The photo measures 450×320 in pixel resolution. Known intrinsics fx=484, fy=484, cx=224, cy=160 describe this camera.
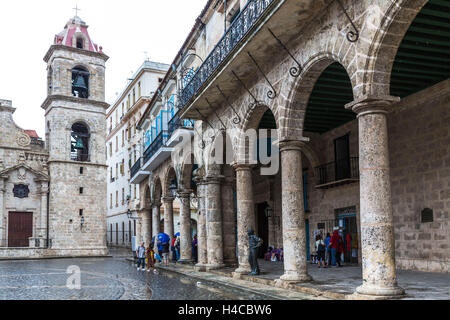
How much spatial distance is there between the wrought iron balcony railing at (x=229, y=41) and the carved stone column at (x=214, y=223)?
283 cm

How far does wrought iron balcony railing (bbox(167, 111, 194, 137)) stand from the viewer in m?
18.9

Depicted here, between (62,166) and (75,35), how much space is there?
1067 cm

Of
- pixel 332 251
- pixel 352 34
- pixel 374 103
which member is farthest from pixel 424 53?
pixel 332 251

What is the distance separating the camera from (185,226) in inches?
783

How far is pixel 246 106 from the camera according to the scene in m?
13.2

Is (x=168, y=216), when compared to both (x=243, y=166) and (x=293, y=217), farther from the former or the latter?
(x=293, y=217)

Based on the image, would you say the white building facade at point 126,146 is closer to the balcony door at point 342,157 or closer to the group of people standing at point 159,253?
the group of people standing at point 159,253

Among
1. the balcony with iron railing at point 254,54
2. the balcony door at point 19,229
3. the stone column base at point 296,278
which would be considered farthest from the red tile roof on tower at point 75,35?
the stone column base at point 296,278

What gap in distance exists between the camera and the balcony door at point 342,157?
16298 mm

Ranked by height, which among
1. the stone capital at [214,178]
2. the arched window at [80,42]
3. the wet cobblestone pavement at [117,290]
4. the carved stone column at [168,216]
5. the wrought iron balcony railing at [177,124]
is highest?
the arched window at [80,42]

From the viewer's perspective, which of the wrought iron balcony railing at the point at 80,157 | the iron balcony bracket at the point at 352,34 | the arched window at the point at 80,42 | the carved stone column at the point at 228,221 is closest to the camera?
the iron balcony bracket at the point at 352,34
